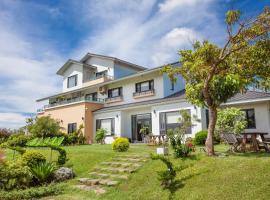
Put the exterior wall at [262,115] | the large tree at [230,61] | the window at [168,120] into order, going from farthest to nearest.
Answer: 1. the window at [168,120]
2. the exterior wall at [262,115]
3. the large tree at [230,61]

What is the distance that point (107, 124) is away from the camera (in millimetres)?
28922

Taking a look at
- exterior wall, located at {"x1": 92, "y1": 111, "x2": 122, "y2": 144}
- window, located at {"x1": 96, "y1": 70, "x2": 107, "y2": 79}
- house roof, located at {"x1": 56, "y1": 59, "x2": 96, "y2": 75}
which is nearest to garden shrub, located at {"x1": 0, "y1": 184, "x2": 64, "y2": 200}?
exterior wall, located at {"x1": 92, "y1": 111, "x2": 122, "y2": 144}

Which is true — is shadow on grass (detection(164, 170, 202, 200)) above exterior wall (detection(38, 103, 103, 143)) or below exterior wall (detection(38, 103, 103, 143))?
Answer: below

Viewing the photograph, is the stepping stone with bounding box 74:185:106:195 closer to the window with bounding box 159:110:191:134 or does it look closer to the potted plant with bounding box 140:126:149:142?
the window with bounding box 159:110:191:134

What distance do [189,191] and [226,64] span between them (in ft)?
22.7

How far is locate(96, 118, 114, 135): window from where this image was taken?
2833 centimetres

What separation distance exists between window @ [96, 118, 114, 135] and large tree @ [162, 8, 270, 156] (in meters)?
17.0

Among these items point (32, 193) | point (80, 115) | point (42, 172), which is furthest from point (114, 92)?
point (32, 193)

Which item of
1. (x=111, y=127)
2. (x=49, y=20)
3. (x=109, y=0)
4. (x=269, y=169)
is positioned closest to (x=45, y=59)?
(x=49, y=20)

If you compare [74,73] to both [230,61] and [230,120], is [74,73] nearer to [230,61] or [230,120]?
[230,120]

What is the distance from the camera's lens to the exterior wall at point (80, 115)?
2997cm

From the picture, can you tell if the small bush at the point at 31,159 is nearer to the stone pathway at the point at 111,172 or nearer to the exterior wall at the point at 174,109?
the stone pathway at the point at 111,172

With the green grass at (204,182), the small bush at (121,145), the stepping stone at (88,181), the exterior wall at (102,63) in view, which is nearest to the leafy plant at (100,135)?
the exterior wall at (102,63)

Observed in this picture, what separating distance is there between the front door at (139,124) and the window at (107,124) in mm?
2559
